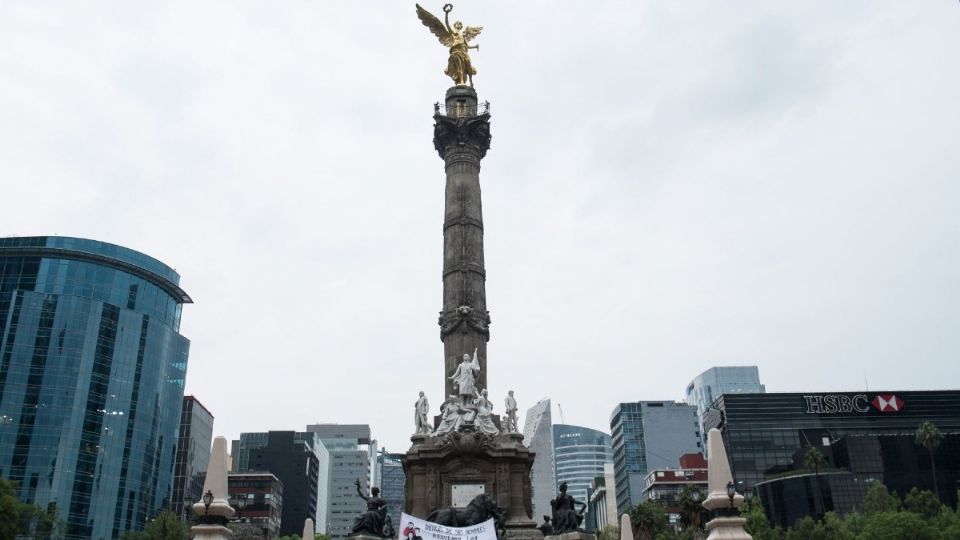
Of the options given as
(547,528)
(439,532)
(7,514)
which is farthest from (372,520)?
(7,514)

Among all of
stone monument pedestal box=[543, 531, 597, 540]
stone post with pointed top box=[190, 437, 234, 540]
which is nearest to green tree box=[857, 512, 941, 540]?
stone monument pedestal box=[543, 531, 597, 540]

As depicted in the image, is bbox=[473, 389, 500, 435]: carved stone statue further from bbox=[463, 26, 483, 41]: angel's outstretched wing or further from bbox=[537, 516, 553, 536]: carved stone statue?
bbox=[463, 26, 483, 41]: angel's outstretched wing

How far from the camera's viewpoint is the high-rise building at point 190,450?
125m

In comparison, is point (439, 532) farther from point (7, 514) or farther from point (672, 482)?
point (672, 482)

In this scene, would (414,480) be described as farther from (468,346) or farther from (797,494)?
(797,494)

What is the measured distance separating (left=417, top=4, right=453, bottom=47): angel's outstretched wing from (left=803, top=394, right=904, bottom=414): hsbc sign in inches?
2910

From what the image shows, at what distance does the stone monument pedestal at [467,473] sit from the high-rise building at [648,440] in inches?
3986

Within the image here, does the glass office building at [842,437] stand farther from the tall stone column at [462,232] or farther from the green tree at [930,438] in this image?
the tall stone column at [462,232]

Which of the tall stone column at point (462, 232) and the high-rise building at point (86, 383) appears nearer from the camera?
the tall stone column at point (462, 232)

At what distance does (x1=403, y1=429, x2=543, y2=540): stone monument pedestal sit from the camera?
34.0m

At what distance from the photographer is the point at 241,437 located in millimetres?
165375

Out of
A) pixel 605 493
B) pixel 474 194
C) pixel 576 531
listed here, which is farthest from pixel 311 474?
pixel 576 531

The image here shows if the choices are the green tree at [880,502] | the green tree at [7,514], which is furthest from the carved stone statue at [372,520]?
the green tree at [880,502]

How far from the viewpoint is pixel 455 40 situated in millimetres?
47500
